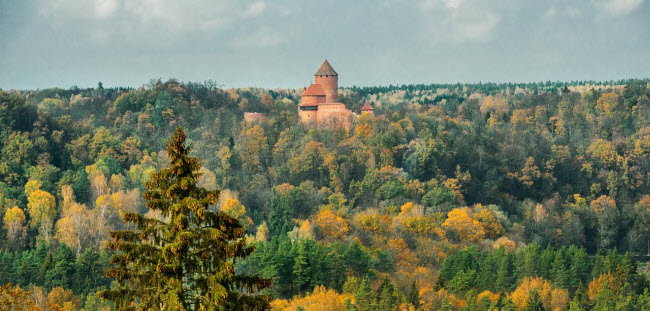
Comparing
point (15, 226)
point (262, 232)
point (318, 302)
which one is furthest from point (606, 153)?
point (15, 226)

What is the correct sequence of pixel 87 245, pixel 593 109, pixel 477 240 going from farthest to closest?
1. pixel 593 109
2. pixel 477 240
3. pixel 87 245

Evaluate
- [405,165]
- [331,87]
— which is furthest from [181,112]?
[405,165]

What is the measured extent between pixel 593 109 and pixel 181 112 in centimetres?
5000

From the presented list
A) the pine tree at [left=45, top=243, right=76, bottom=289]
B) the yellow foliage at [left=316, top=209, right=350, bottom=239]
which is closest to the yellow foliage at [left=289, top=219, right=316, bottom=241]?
the yellow foliage at [left=316, top=209, right=350, bottom=239]

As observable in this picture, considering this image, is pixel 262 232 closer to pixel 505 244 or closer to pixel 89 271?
pixel 89 271

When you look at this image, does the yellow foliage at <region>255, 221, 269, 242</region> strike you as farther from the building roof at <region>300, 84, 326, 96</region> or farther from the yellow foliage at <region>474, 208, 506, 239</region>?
the building roof at <region>300, 84, 326, 96</region>

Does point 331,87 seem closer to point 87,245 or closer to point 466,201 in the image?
point 466,201

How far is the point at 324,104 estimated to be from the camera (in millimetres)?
102562

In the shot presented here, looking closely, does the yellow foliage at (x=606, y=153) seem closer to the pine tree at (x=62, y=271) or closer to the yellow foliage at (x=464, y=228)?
the yellow foliage at (x=464, y=228)

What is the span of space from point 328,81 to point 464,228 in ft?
86.6

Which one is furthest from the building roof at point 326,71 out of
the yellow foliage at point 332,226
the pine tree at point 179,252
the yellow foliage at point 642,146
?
the pine tree at point 179,252

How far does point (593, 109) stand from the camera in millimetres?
128125

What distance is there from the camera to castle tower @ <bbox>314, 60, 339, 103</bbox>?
4173 inches

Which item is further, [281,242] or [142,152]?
[142,152]
